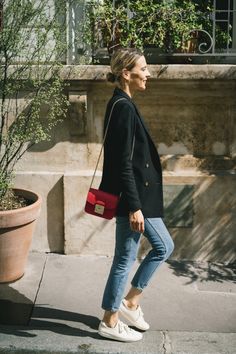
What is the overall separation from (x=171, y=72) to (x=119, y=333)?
2.39m

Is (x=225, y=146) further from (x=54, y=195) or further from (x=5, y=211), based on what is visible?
(x=5, y=211)

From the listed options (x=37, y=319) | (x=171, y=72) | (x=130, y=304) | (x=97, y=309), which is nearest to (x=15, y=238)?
(x=37, y=319)

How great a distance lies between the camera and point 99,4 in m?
5.30

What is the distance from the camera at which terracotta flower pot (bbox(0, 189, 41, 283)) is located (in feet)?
15.1

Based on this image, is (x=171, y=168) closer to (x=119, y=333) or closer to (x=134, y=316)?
(x=134, y=316)

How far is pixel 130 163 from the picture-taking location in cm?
351

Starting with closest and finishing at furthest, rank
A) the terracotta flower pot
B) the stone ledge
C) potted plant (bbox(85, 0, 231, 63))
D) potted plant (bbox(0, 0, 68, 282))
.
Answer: the terracotta flower pot → potted plant (bbox(0, 0, 68, 282)) → the stone ledge → potted plant (bbox(85, 0, 231, 63))

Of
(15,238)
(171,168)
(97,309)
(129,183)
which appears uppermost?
(129,183)

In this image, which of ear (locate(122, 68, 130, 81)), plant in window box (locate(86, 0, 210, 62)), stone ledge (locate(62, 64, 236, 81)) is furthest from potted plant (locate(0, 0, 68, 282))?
ear (locate(122, 68, 130, 81))

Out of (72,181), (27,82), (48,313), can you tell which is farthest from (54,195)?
(48,313)

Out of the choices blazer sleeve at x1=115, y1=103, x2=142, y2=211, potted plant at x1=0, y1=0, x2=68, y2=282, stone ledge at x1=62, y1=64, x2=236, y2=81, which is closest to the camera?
blazer sleeve at x1=115, y1=103, x2=142, y2=211

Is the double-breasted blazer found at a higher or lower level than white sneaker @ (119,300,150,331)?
higher

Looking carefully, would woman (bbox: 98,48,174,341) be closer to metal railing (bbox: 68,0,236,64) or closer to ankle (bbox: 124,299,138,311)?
ankle (bbox: 124,299,138,311)

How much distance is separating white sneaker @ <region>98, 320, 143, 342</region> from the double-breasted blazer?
799 mm
